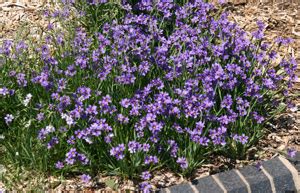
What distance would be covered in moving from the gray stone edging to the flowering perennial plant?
0.56 ft

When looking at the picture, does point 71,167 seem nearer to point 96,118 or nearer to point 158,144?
point 96,118

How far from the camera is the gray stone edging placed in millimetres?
3811

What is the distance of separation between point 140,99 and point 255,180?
1.08 meters

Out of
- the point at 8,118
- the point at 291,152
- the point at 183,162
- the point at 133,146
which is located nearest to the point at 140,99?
the point at 133,146

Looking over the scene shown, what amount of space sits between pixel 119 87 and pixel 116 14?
1.28 metres

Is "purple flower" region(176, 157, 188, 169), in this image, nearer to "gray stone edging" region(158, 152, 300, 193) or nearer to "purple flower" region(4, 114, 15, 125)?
"gray stone edging" region(158, 152, 300, 193)

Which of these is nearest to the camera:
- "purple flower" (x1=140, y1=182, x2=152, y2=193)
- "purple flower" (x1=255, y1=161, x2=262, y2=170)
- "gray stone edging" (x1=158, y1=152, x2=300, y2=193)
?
"purple flower" (x1=140, y1=182, x2=152, y2=193)

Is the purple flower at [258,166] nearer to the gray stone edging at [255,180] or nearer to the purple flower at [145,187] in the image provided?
the gray stone edging at [255,180]

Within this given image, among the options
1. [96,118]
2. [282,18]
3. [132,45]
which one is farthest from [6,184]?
[282,18]

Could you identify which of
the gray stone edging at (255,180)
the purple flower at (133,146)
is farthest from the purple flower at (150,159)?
the gray stone edging at (255,180)

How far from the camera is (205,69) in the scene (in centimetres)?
414

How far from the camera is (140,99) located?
13.1 feet

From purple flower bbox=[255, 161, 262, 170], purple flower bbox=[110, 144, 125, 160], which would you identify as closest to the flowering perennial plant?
purple flower bbox=[110, 144, 125, 160]

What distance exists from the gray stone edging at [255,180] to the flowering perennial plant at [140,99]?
17cm
